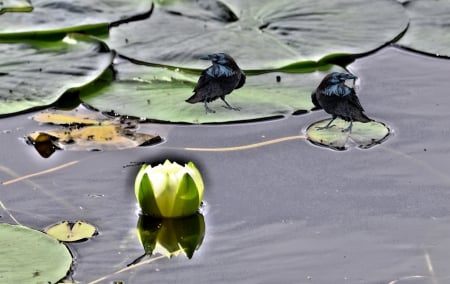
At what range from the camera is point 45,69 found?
16.5ft

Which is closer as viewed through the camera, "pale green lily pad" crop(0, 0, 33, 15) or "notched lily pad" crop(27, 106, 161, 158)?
"notched lily pad" crop(27, 106, 161, 158)

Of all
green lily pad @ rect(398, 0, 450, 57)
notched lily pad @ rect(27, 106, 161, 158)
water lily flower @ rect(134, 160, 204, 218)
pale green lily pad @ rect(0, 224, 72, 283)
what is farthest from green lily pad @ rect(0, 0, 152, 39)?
pale green lily pad @ rect(0, 224, 72, 283)

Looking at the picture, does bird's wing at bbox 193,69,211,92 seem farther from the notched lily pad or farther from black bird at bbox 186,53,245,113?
the notched lily pad

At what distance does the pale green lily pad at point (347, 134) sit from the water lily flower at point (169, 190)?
2.60 feet

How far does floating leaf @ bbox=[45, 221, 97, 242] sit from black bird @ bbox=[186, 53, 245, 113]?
105 centimetres

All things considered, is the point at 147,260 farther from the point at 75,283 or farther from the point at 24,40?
the point at 24,40

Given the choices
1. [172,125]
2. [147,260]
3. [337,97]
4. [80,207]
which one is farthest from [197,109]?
[147,260]

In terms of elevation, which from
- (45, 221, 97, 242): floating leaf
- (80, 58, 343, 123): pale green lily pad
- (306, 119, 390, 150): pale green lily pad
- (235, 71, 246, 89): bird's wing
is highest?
(235, 71, 246, 89): bird's wing

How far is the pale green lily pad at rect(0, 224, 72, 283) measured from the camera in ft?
11.1

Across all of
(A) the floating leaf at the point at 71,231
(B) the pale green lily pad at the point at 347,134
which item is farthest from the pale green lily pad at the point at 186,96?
(A) the floating leaf at the point at 71,231

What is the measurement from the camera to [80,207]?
3.97 m

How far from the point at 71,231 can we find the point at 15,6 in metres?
2.27

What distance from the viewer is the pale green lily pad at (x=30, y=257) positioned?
3379mm

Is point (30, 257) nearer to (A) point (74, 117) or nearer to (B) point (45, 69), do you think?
(A) point (74, 117)
